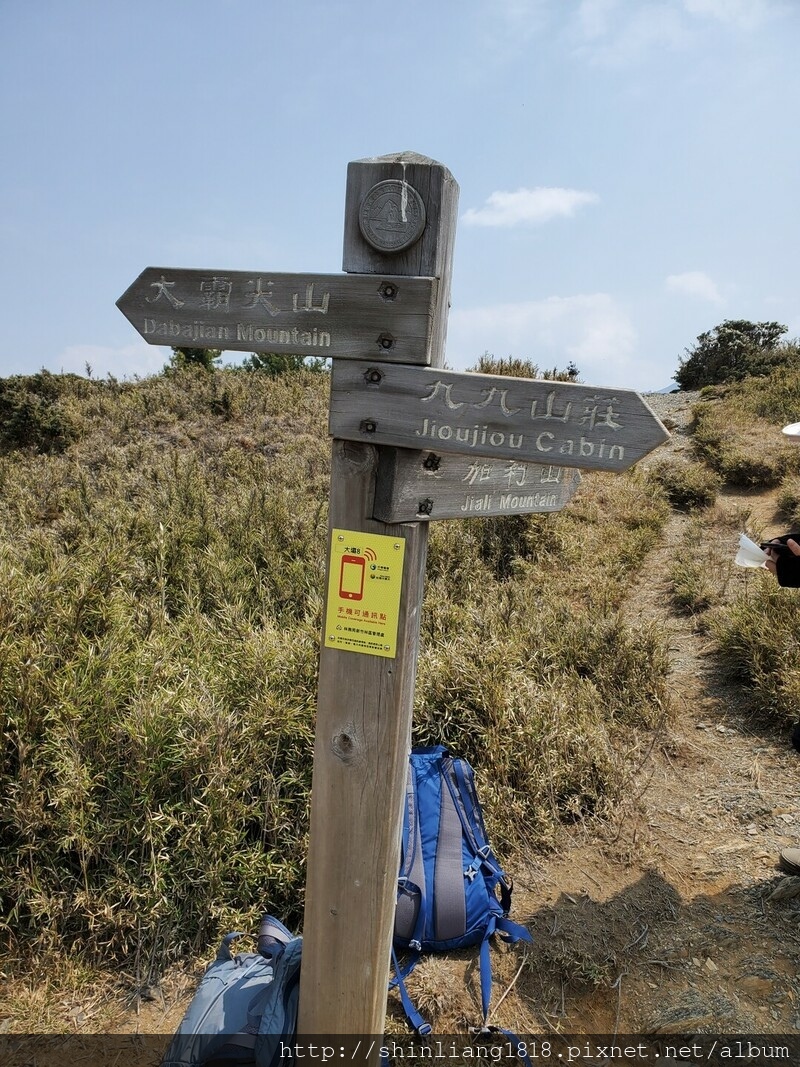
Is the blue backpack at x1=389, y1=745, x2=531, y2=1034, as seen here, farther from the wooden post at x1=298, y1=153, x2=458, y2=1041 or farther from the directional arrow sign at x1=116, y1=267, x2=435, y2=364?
the directional arrow sign at x1=116, y1=267, x2=435, y2=364

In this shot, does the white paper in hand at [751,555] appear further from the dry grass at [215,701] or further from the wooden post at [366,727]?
the wooden post at [366,727]

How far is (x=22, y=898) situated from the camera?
2.75 m

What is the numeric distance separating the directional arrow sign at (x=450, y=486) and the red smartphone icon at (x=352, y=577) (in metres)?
0.15

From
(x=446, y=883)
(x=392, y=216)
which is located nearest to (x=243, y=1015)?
(x=446, y=883)

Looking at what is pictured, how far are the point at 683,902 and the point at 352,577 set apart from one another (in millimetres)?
2579

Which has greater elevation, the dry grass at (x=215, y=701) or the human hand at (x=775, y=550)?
the human hand at (x=775, y=550)

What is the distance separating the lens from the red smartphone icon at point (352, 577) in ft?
6.15

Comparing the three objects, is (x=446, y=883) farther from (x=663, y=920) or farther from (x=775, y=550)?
(x=775, y=550)

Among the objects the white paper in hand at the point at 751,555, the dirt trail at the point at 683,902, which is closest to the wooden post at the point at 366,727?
the dirt trail at the point at 683,902

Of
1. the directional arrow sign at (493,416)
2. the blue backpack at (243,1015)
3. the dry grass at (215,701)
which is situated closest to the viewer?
the directional arrow sign at (493,416)

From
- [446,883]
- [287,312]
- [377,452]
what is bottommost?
[446,883]

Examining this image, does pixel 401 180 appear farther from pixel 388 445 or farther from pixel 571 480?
pixel 571 480

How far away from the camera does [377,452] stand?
6.00 feet

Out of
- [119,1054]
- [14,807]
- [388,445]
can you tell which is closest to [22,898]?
A: [14,807]
